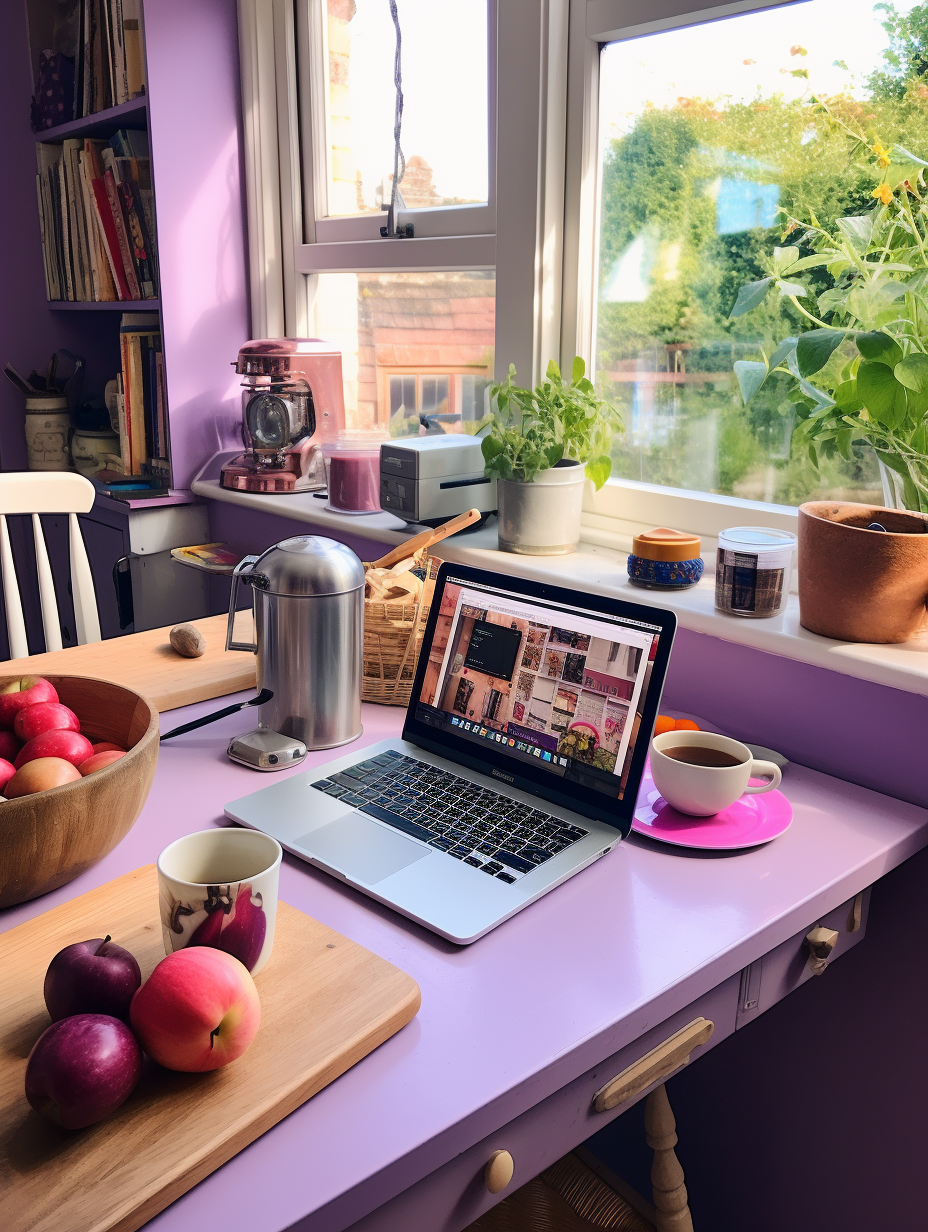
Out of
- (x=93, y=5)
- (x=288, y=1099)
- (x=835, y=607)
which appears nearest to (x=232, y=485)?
(x=93, y=5)

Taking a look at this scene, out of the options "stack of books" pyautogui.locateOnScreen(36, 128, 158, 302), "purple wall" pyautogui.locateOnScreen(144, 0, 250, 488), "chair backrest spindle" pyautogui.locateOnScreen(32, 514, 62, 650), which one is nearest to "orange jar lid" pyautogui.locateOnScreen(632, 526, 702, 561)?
"chair backrest spindle" pyautogui.locateOnScreen(32, 514, 62, 650)

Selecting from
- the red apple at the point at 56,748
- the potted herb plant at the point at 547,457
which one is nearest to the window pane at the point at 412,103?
the potted herb plant at the point at 547,457

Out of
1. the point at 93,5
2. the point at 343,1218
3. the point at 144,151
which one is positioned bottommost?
the point at 343,1218

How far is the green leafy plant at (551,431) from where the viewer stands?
4.80 feet

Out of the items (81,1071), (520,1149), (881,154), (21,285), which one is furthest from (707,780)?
(21,285)

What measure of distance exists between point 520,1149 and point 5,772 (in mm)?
571

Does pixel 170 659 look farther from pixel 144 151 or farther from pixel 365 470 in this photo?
pixel 144 151

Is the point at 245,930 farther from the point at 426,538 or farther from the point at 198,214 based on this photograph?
the point at 198,214

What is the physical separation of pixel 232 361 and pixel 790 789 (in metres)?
1.63

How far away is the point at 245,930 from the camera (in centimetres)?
74

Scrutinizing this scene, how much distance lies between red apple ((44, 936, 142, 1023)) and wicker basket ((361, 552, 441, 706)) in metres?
0.62

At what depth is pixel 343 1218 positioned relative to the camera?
0.61m

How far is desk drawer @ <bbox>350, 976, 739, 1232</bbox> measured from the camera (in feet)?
2.22

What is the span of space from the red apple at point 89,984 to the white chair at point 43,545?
42.3 inches
